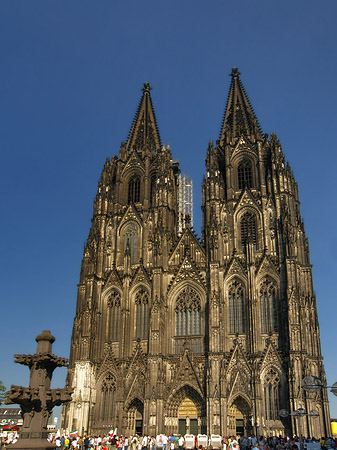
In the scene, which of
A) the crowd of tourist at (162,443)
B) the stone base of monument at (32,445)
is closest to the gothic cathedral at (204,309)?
the crowd of tourist at (162,443)

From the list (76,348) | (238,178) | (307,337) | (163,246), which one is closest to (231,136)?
(238,178)

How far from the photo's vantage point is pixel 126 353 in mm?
45469

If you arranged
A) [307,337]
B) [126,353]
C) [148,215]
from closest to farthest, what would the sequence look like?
[307,337]
[126,353]
[148,215]

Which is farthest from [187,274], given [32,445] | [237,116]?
[32,445]

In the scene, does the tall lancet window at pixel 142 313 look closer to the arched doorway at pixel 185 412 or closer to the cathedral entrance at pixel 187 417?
the arched doorway at pixel 185 412

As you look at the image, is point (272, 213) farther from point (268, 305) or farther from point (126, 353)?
point (126, 353)

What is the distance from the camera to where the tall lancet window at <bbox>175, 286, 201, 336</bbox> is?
45.5m

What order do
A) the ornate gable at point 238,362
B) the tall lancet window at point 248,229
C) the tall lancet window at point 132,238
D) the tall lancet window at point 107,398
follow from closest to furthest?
the ornate gable at point 238,362 → the tall lancet window at point 107,398 → the tall lancet window at point 248,229 → the tall lancet window at point 132,238

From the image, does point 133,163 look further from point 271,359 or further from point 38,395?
point 38,395

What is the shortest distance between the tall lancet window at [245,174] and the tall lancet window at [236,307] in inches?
425

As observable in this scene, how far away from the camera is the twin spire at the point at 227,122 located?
55250 millimetres

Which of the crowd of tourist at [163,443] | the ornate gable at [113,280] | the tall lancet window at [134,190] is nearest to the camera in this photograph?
the crowd of tourist at [163,443]

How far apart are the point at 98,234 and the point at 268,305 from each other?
18390 millimetres

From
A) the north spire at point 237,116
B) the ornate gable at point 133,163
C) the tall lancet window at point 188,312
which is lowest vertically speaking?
the tall lancet window at point 188,312
